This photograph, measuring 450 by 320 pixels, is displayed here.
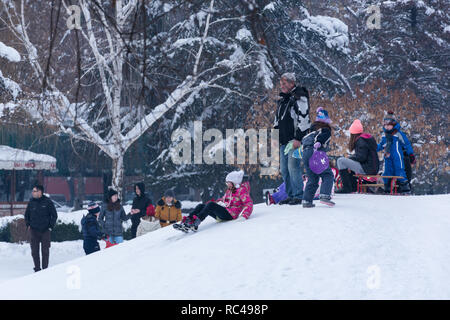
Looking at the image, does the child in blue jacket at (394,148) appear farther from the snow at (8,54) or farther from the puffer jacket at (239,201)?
the snow at (8,54)

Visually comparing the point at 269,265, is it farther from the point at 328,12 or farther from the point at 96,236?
the point at 328,12

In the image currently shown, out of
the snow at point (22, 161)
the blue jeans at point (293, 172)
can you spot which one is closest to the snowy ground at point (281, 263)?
the blue jeans at point (293, 172)

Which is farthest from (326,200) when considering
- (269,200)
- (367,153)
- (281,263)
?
(367,153)

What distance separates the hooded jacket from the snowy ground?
4.04 meters

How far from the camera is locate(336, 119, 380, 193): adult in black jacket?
482 inches

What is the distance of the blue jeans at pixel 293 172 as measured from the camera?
9256mm

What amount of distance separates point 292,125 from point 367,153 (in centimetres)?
365

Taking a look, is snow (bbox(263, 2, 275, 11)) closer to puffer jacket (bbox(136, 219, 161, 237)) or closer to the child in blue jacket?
the child in blue jacket

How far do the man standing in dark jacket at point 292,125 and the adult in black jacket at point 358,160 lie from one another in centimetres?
316

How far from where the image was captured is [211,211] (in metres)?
8.23

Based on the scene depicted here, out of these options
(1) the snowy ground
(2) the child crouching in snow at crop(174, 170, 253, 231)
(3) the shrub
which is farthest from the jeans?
(3) the shrub

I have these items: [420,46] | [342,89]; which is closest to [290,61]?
[342,89]

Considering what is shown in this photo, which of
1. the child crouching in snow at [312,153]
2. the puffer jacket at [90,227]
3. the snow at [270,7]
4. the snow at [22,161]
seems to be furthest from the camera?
the snow at [22,161]

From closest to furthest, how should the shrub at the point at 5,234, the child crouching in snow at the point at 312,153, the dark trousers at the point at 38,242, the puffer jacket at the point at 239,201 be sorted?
1. the puffer jacket at the point at 239,201
2. the child crouching in snow at the point at 312,153
3. the dark trousers at the point at 38,242
4. the shrub at the point at 5,234
